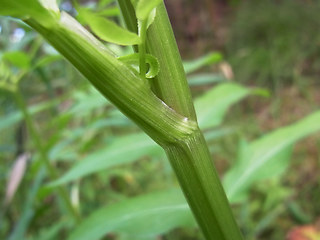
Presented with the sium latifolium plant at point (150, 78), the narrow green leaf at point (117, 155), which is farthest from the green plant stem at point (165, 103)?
the narrow green leaf at point (117, 155)

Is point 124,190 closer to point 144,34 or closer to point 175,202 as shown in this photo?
point 175,202

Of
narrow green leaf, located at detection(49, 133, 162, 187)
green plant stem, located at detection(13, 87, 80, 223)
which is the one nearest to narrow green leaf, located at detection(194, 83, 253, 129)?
narrow green leaf, located at detection(49, 133, 162, 187)

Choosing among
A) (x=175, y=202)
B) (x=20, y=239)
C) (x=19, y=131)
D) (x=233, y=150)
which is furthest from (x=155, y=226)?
(x=233, y=150)

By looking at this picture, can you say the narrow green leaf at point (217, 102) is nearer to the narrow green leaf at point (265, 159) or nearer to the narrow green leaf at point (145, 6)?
the narrow green leaf at point (265, 159)

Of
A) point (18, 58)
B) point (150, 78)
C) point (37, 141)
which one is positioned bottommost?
point (37, 141)

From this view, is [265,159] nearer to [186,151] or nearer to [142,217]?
[142,217]

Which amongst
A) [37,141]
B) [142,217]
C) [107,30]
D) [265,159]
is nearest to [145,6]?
[107,30]
